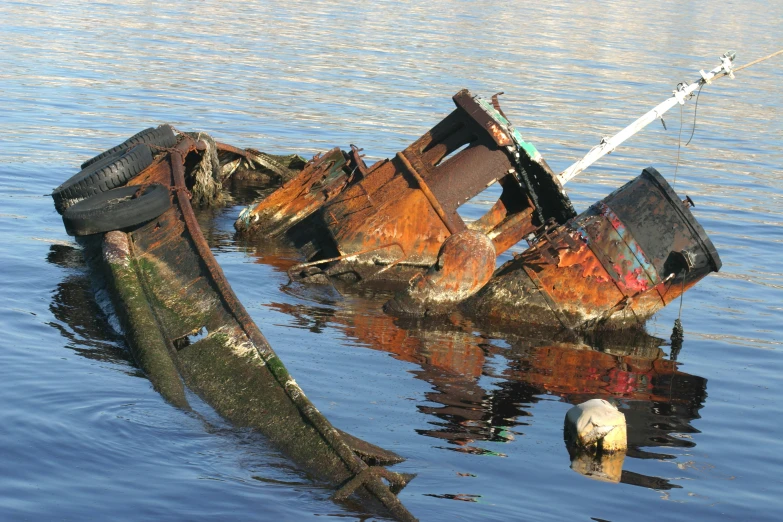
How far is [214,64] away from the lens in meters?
33.4

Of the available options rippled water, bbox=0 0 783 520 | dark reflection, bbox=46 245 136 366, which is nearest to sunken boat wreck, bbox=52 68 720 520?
dark reflection, bbox=46 245 136 366

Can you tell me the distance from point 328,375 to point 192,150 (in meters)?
7.37

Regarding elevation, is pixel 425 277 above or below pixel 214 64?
below

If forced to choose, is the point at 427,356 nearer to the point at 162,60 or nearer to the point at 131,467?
the point at 131,467

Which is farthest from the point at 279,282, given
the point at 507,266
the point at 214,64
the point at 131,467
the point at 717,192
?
the point at 214,64

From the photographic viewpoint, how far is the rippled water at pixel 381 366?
750cm

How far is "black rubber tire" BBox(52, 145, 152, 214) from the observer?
1341 cm

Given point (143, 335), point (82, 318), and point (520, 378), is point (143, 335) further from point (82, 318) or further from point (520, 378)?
point (520, 378)

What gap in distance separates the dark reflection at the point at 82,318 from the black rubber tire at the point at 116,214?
0.64m

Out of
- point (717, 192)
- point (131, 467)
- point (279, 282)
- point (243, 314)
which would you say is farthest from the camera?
point (717, 192)

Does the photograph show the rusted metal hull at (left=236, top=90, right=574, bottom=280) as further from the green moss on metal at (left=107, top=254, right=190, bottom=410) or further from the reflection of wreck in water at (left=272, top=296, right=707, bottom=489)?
the green moss on metal at (left=107, top=254, right=190, bottom=410)

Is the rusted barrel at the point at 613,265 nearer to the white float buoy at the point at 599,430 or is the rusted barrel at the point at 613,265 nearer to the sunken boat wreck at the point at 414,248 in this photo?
the sunken boat wreck at the point at 414,248

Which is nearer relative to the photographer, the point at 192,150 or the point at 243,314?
the point at 243,314

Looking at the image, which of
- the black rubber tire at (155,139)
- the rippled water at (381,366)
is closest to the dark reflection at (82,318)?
the rippled water at (381,366)
